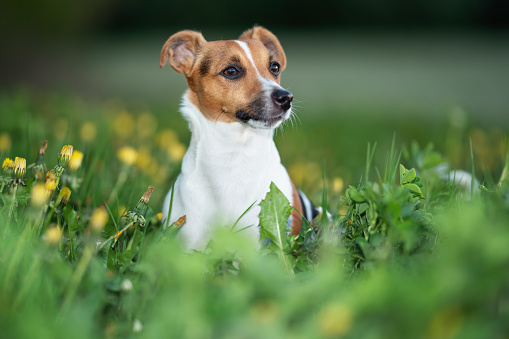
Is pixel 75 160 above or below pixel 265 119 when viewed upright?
below

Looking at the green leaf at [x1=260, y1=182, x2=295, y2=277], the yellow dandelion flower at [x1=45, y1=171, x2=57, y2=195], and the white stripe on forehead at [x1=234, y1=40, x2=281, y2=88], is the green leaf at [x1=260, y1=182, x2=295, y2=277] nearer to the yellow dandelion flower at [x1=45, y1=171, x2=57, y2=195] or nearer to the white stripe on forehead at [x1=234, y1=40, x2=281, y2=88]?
the yellow dandelion flower at [x1=45, y1=171, x2=57, y2=195]

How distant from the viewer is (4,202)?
2.37m

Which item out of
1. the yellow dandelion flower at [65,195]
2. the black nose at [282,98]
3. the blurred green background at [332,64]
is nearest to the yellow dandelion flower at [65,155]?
the yellow dandelion flower at [65,195]

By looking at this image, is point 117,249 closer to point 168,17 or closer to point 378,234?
point 378,234

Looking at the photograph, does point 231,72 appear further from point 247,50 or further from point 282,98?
point 282,98

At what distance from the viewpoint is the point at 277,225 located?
238 centimetres

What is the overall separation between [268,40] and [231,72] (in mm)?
691

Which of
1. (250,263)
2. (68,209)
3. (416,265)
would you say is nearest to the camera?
(250,263)

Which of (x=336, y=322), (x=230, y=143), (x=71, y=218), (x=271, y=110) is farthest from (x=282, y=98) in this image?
(x=336, y=322)

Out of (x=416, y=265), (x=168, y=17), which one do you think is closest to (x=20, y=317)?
(x=416, y=265)

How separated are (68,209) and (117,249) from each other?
33cm

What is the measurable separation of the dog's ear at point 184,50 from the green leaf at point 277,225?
5.24 feet

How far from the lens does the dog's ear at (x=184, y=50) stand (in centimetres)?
372

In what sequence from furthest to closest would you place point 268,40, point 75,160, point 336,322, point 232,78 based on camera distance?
1. point 268,40
2. point 232,78
3. point 75,160
4. point 336,322
